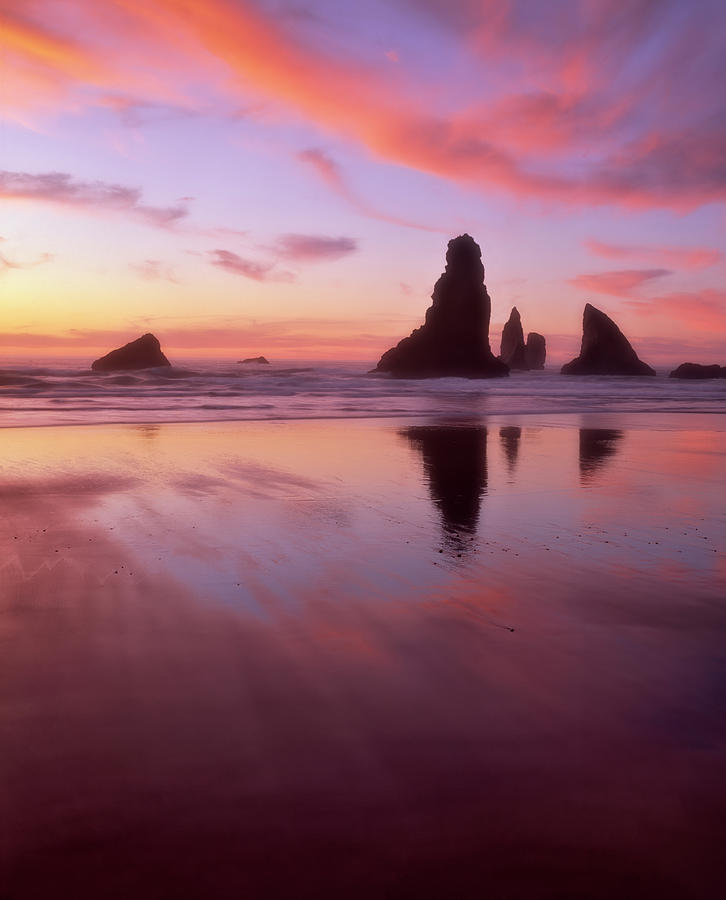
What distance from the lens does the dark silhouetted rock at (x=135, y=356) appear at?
6919 cm

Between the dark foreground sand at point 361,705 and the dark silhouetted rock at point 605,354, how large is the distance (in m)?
97.3

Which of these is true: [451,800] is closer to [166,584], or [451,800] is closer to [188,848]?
[188,848]

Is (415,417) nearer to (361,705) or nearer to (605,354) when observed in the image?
(361,705)

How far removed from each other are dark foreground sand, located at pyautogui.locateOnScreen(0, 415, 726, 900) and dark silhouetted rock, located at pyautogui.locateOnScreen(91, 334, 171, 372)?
65336mm

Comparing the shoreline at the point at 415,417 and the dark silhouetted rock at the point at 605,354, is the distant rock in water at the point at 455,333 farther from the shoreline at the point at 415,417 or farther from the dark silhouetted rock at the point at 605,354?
the shoreline at the point at 415,417

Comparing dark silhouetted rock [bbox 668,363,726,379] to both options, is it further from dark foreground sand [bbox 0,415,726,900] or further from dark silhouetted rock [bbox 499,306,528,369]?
dark foreground sand [bbox 0,415,726,900]

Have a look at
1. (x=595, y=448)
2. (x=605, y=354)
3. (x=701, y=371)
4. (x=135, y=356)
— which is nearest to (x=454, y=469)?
(x=595, y=448)

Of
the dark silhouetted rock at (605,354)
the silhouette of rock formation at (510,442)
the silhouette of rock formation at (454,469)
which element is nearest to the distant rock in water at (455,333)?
the dark silhouetted rock at (605,354)

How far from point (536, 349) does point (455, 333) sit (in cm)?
9922

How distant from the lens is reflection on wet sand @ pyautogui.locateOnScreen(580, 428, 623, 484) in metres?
11.0

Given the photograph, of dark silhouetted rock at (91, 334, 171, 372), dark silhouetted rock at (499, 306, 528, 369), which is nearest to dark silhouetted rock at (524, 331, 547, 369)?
dark silhouetted rock at (499, 306, 528, 369)

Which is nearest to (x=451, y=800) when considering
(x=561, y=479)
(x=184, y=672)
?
(x=184, y=672)

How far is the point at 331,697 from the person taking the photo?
3.35m

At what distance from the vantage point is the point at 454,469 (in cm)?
1096
